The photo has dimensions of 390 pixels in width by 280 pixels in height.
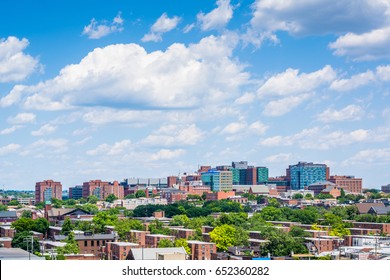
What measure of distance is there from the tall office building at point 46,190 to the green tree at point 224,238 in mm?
56127

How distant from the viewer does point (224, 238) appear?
29.6 m

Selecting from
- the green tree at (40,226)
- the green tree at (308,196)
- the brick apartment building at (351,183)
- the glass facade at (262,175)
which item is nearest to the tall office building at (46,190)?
the glass facade at (262,175)

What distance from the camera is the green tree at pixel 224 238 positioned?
1155 inches

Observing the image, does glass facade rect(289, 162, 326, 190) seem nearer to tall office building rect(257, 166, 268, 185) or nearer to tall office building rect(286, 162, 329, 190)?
tall office building rect(286, 162, 329, 190)

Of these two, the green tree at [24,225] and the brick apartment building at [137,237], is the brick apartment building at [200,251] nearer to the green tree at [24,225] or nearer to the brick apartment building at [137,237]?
the brick apartment building at [137,237]

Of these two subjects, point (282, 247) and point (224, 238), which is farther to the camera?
point (224, 238)

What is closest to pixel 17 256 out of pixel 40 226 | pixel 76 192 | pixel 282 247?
pixel 282 247

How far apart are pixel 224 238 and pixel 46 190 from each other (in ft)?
190

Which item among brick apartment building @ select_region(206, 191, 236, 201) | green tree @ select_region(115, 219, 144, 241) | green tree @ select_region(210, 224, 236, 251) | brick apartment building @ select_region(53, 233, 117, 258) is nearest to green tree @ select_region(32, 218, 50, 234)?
green tree @ select_region(115, 219, 144, 241)

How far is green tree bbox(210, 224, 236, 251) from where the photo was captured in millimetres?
29328

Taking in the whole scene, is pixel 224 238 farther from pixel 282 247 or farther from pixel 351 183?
pixel 351 183
